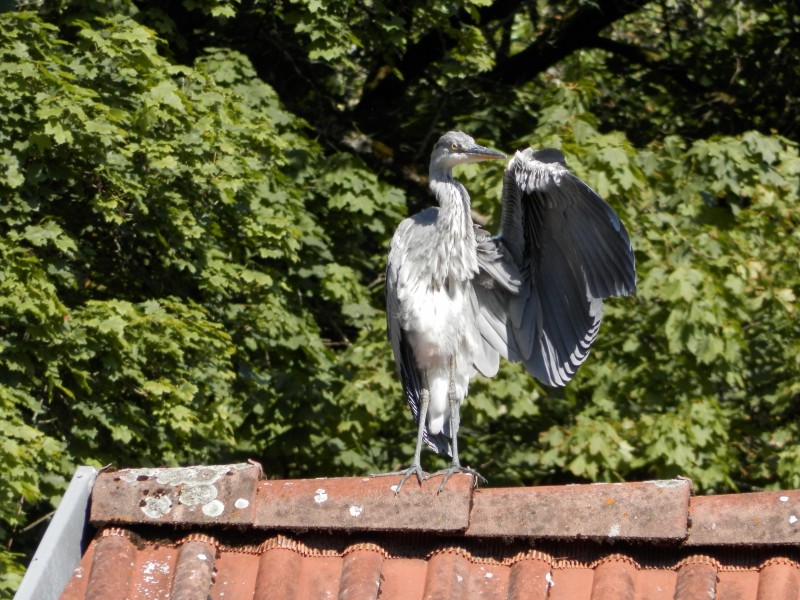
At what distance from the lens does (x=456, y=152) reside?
543 cm

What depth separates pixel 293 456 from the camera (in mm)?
8750

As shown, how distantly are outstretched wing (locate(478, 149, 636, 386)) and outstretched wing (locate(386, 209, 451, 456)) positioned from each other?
12.3 inches

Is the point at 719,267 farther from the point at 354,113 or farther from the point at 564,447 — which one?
the point at 354,113

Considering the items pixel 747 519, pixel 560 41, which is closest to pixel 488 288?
pixel 747 519

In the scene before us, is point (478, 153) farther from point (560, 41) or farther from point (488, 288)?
point (560, 41)

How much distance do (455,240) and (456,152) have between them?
16.6 inches

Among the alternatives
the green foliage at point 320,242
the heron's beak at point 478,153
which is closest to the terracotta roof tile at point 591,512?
the heron's beak at point 478,153

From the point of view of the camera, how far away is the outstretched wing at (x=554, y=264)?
4.79 meters

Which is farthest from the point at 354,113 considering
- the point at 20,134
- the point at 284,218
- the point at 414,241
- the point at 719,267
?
the point at 414,241

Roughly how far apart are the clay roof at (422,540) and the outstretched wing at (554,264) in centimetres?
152

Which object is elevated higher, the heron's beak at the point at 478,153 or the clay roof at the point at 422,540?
the heron's beak at the point at 478,153

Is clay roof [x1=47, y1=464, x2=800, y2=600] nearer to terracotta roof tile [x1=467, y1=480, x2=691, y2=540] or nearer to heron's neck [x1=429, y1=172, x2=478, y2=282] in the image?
terracotta roof tile [x1=467, y1=480, x2=691, y2=540]

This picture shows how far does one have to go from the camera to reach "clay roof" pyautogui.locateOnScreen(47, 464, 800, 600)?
121 inches

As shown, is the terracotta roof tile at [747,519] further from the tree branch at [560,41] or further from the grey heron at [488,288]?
the tree branch at [560,41]
